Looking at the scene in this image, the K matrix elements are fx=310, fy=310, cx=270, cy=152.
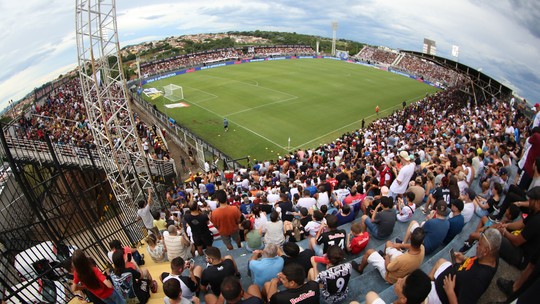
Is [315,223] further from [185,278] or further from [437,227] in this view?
[185,278]

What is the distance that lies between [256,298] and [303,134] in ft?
75.2

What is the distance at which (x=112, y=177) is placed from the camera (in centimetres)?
1380

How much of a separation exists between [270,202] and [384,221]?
12.2 feet

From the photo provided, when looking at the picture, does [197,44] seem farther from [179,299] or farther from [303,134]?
[179,299]

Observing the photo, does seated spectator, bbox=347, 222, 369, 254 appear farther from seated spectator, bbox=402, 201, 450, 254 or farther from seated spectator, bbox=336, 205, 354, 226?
seated spectator, bbox=402, 201, 450, 254

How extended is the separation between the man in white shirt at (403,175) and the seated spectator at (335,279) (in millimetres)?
4201

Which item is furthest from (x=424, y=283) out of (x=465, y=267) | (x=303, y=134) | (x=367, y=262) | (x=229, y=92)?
(x=229, y=92)

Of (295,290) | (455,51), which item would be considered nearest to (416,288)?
(295,290)

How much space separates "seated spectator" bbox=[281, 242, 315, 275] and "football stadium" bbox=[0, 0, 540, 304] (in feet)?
0.08

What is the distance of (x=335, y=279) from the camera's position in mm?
4156

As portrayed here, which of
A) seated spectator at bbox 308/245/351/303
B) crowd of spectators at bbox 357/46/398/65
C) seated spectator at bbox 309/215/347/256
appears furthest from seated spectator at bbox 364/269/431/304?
crowd of spectators at bbox 357/46/398/65

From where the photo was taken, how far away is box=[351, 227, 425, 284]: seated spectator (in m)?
4.30

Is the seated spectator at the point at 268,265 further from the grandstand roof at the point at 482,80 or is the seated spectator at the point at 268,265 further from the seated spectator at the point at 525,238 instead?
the grandstand roof at the point at 482,80

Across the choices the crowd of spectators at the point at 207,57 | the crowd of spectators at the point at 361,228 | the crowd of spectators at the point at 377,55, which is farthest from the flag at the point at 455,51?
the crowd of spectators at the point at 361,228
